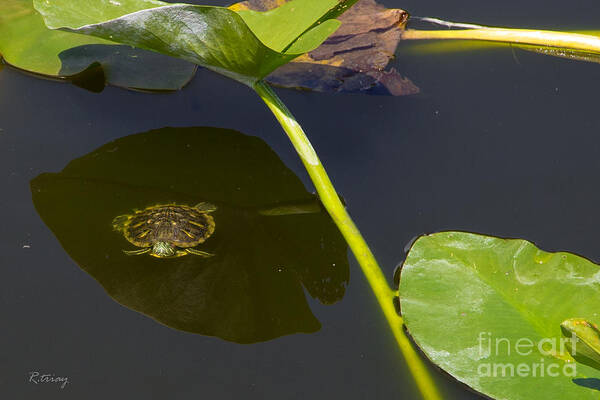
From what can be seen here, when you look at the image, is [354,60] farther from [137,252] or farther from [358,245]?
[137,252]

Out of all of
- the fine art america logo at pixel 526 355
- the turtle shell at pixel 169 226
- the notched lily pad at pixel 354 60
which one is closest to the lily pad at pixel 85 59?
the notched lily pad at pixel 354 60

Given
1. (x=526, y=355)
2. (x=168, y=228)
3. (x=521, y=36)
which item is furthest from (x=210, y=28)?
(x=521, y=36)

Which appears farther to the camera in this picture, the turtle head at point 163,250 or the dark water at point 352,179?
the turtle head at point 163,250

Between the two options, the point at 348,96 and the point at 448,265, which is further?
the point at 348,96

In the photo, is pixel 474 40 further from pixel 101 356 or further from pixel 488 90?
pixel 101 356

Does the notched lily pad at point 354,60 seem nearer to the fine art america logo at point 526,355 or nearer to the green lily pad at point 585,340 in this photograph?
the fine art america logo at point 526,355

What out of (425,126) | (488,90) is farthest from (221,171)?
(488,90)
